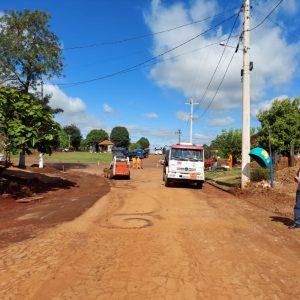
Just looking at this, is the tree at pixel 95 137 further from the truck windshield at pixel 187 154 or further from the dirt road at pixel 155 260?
the dirt road at pixel 155 260

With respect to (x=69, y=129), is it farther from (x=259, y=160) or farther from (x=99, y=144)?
(x=259, y=160)

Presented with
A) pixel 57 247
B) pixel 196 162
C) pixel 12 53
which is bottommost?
pixel 57 247

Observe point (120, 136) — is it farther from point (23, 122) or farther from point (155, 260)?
point (155, 260)

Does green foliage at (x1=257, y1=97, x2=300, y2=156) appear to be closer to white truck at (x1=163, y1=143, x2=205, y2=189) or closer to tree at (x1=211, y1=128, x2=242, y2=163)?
white truck at (x1=163, y1=143, x2=205, y2=189)

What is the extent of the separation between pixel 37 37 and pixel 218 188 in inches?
826

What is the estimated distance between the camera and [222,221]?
11.7 meters

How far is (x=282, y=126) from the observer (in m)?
31.8

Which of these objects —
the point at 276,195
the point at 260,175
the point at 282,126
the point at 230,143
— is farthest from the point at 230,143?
the point at 276,195

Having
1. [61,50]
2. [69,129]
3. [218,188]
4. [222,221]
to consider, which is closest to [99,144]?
[69,129]

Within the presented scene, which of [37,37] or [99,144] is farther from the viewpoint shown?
[99,144]

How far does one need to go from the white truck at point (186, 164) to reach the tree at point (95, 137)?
141 m

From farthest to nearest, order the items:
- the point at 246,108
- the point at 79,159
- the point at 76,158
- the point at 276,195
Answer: the point at 76,158 → the point at 79,159 → the point at 246,108 → the point at 276,195

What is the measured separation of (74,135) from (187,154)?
14352 cm

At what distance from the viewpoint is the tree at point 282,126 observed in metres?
31.7
